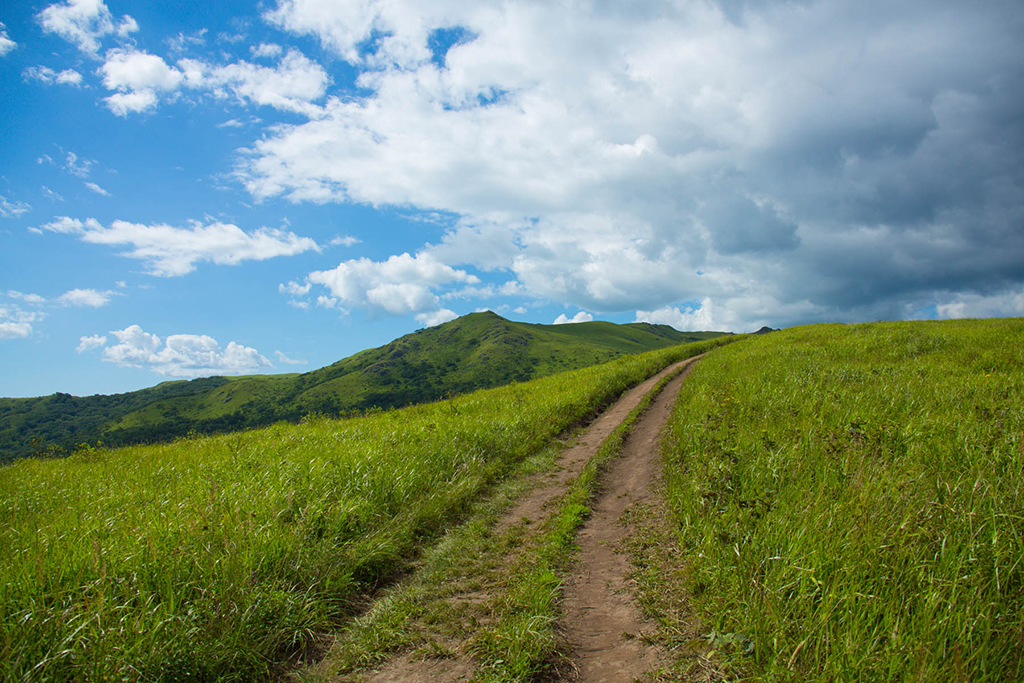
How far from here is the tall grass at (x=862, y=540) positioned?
306cm

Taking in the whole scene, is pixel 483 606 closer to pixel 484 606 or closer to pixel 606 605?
pixel 484 606

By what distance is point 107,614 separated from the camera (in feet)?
12.0

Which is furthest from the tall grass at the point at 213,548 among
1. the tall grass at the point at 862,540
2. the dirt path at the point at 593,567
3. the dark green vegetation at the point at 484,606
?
the tall grass at the point at 862,540

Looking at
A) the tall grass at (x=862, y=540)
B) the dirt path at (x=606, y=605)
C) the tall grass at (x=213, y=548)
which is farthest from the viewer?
the dirt path at (x=606, y=605)

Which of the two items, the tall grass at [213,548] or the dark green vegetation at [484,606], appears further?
the dark green vegetation at [484,606]

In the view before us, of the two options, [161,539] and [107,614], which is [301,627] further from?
[161,539]

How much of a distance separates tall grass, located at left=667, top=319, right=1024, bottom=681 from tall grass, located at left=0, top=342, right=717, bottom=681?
3.88 metres

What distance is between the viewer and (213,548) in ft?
15.0

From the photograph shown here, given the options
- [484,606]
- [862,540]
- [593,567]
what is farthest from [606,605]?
[862,540]

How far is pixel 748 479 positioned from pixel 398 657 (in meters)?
4.97

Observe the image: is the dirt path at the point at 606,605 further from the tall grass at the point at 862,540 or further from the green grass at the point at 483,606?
the tall grass at the point at 862,540

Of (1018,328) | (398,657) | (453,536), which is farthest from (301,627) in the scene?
(1018,328)

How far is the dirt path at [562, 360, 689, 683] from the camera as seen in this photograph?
12.1ft

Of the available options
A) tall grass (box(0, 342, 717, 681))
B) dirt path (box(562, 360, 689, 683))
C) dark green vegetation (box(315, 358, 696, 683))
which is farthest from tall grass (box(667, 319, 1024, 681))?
tall grass (box(0, 342, 717, 681))
